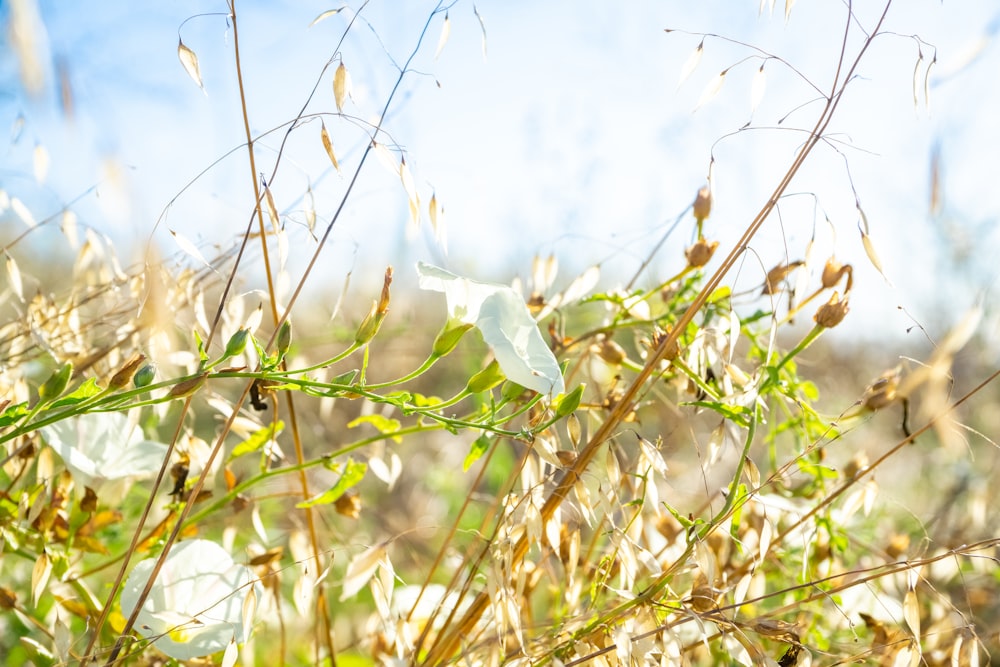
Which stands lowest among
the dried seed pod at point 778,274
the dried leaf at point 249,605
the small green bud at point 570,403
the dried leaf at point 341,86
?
the dried leaf at point 249,605

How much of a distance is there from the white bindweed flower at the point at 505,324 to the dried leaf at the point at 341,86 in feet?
0.37

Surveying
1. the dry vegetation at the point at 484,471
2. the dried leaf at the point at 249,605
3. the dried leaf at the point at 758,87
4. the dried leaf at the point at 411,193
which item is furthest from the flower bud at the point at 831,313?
the dried leaf at the point at 249,605

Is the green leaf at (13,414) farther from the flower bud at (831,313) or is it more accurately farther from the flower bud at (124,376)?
the flower bud at (831,313)

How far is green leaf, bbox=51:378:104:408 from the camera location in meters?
0.37

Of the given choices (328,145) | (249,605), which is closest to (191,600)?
(249,605)

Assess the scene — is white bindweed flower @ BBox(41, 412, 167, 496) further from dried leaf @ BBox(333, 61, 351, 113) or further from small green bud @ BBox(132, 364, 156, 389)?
dried leaf @ BBox(333, 61, 351, 113)

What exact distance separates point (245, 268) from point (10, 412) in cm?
25

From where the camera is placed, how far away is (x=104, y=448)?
51 centimetres

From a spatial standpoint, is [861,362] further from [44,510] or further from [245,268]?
[44,510]

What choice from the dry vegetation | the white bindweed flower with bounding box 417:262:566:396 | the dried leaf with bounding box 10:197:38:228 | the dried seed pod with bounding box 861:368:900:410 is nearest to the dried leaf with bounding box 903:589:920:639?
the dry vegetation

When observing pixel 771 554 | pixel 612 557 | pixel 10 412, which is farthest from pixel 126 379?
pixel 771 554

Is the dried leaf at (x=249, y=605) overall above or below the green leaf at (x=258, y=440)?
below

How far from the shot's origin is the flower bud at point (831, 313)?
46 cm

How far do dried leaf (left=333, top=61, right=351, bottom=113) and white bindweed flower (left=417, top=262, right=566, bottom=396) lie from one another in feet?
0.37
